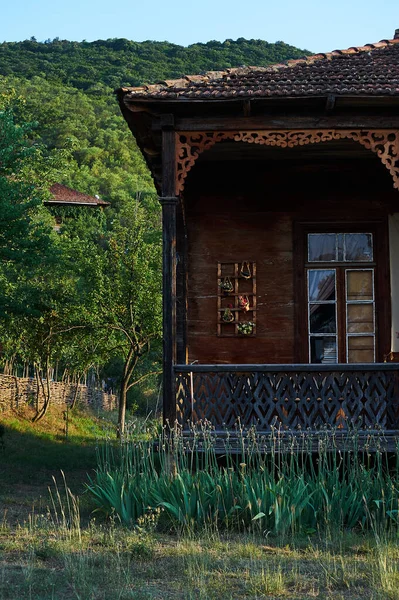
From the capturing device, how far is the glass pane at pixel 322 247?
11.9 metres

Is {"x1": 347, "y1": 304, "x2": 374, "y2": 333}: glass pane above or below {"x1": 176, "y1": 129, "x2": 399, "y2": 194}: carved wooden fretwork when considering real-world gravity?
below

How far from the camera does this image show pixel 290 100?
30.1 ft

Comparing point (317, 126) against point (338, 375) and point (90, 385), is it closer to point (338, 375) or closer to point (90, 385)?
point (338, 375)

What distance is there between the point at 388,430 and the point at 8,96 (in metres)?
23.4

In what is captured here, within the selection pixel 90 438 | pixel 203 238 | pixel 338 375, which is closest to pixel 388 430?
pixel 338 375

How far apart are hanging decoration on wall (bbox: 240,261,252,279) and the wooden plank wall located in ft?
0.30

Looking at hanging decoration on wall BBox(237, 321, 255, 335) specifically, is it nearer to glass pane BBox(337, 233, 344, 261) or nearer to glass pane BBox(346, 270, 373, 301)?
glass pane BBox(346, 270, 373, 301)

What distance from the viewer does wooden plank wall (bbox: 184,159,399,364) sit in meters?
11.8

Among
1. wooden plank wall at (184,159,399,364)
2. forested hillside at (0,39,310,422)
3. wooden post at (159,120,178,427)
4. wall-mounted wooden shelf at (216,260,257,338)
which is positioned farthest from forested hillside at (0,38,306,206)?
wooden post at (159,120,178,427)

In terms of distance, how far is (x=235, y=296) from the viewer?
11.9 metres

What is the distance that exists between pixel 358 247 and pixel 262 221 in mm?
1410

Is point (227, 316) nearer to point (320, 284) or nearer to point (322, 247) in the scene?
point (320, 284)

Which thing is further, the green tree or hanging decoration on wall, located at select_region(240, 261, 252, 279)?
the green tree

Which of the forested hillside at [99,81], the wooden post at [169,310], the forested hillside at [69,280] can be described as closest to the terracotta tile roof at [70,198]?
the forested hillside at [69,280]
